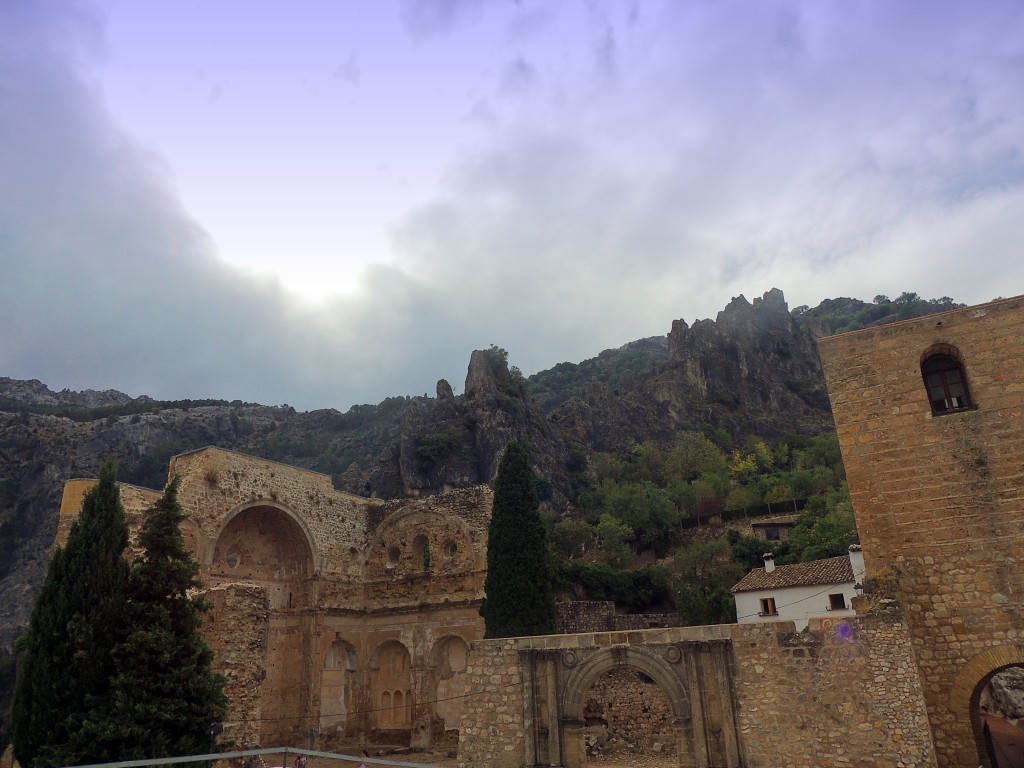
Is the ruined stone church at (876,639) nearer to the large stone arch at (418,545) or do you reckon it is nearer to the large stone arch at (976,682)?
the large stone arch at (976,682)

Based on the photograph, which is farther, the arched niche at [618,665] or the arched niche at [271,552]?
the arched niche at [271,552]

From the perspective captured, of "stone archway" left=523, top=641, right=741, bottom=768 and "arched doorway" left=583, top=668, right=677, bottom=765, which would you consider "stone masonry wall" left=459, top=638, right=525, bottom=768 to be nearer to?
"stone archway" left=523, top=641, right=741, bottom=768

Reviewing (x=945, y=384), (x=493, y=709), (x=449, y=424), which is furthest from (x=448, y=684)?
(x=449, y=424)

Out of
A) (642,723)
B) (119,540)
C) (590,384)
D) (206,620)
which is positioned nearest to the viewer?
(119,540)

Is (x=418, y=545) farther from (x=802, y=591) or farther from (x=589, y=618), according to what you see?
(x=802, y=591)

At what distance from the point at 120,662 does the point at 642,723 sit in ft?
46.6

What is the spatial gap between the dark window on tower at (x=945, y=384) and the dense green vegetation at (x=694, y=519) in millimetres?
20168

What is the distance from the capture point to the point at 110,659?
494 inches

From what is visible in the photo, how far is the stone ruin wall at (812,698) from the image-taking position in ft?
35.5

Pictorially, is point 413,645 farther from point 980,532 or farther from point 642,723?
point 980,532

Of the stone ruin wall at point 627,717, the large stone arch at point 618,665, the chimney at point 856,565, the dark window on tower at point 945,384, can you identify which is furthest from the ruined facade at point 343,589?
the dark window on tower at point 945,384

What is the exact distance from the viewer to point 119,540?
13312 mm

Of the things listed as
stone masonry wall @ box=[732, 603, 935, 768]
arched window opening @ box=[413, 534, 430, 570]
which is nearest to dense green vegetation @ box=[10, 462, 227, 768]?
stone masonry wall @ box=[732, 603, 935, 768]

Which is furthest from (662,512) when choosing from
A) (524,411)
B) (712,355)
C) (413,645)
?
(712,355)
